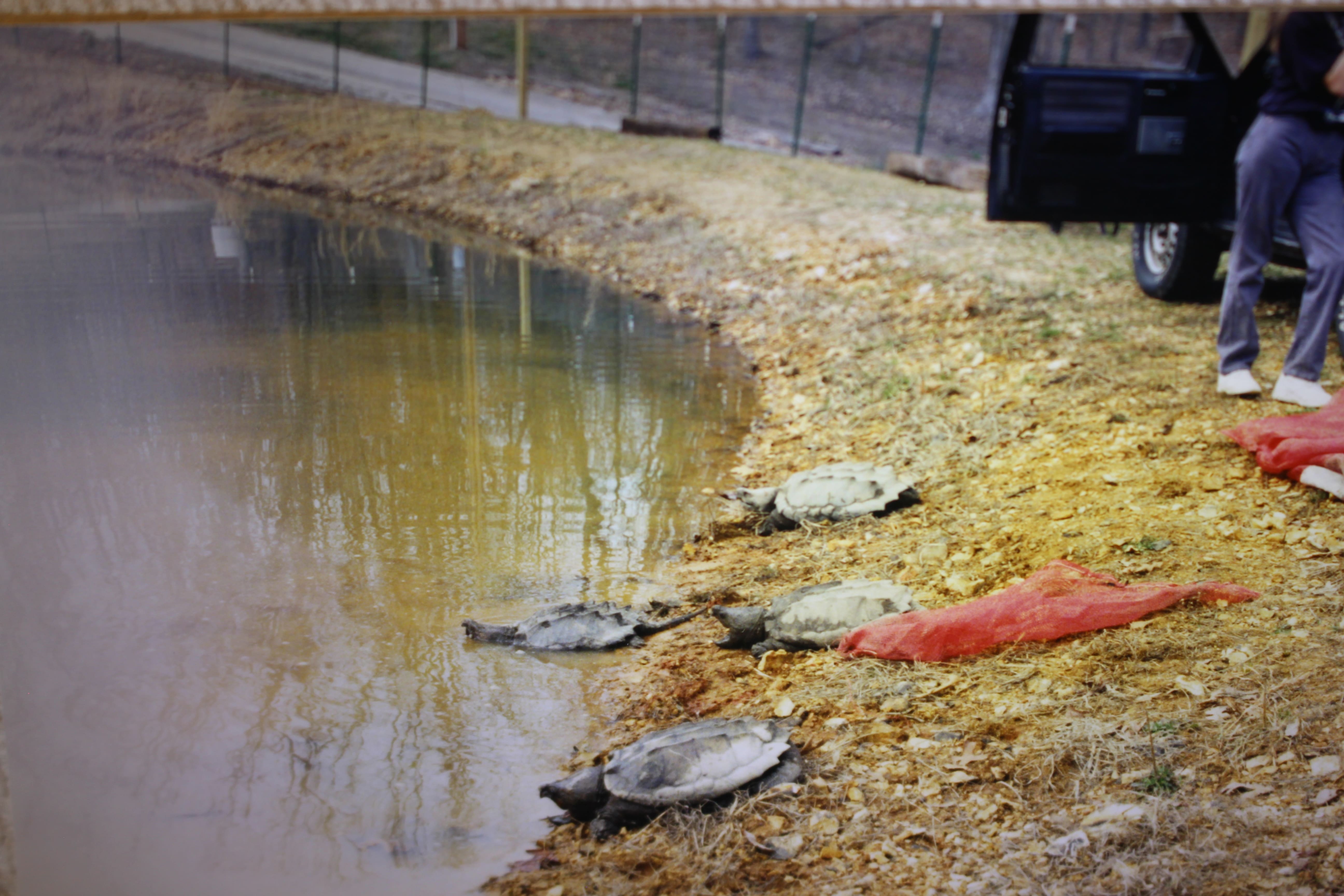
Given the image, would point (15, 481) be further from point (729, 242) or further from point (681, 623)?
point (729, 242)

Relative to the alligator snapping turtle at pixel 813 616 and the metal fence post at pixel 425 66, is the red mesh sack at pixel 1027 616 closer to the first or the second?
the alligator snapping turtle at pixel 813 616

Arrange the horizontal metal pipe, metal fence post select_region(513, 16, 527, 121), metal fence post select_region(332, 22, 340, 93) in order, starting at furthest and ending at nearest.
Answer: metal fence post select_region(513, 16, 527, 121), metal fence post select_region(332, 22, 340, 93), the horizontal metal pipe

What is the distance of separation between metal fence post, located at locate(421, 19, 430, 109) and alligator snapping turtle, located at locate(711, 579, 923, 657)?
15153 millimetres

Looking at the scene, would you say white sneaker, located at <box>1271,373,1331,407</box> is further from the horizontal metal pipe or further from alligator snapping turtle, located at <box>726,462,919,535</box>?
the horizontal metal pipe

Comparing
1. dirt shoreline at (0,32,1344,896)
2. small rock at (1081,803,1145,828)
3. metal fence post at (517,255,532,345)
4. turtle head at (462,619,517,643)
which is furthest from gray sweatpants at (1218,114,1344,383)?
metal fence post at (517,255,532,345)

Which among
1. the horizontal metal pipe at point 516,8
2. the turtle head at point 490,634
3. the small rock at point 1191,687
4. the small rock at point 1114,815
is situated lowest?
the turtle head at point 490,634

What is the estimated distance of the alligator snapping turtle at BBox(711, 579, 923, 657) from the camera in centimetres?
361

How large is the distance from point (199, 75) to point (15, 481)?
717cm

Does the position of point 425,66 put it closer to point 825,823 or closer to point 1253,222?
point 1253,222

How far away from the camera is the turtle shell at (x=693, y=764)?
274 cm

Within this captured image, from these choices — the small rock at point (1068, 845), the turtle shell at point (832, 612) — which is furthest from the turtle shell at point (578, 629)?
the small rock at point (1068, 845)

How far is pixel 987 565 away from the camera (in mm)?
4070

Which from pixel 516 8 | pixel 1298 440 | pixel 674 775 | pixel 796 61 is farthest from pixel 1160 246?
pixel 796 61

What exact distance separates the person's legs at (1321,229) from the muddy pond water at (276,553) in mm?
3072
